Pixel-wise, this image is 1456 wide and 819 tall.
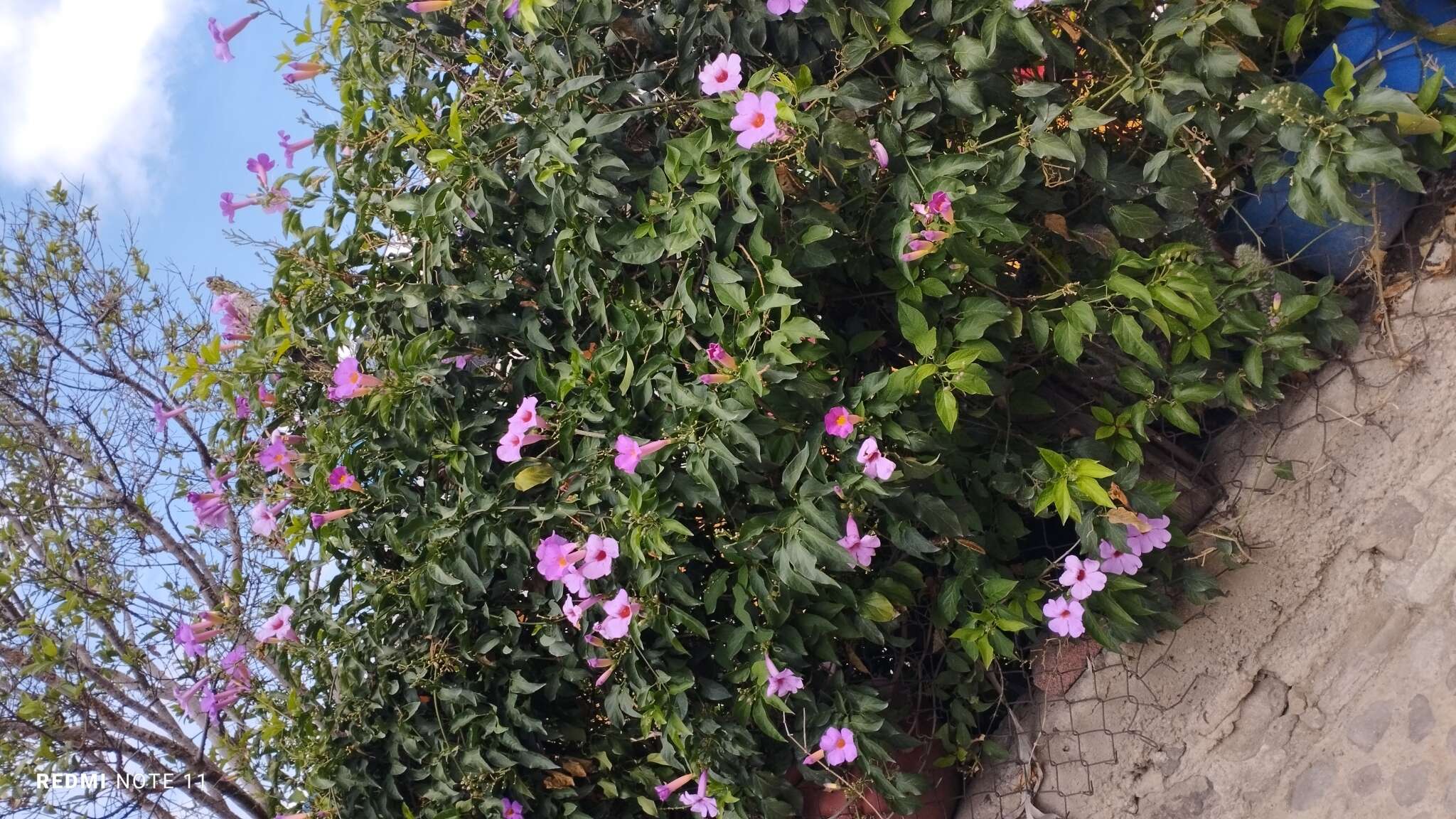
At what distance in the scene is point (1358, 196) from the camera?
185 cm

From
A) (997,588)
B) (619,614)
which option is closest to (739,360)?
(619,614)

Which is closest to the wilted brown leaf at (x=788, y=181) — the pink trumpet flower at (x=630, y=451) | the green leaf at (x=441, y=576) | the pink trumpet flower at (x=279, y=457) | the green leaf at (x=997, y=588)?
the pink trumpet flower at (x=630, y=451)

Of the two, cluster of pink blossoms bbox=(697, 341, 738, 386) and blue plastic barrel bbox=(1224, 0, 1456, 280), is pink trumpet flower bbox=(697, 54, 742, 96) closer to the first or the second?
cluster of pink blossoms bbox=(697, 341, 738, 386)

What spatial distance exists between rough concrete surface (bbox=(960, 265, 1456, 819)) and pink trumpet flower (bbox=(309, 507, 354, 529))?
1624 mm

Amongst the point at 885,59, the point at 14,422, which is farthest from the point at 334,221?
the point at 14,422

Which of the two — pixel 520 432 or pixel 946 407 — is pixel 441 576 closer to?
pixel 520 432

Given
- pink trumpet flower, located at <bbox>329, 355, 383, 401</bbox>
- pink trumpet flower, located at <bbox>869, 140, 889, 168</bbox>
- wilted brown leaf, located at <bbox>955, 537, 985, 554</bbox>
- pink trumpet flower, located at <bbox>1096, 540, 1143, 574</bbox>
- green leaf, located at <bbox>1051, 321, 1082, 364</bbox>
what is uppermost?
pink trumpet flower, located at <bbox>869, 140, 889, 168</bbox>

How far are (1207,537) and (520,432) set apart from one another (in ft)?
4.64

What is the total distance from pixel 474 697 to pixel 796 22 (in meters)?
1.49

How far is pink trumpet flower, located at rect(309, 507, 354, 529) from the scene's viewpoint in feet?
7.20

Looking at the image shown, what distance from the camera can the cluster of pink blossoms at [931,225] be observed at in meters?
1.70

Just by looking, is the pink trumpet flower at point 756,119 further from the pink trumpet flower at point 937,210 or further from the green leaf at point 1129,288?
the green leaf at point 1129,288

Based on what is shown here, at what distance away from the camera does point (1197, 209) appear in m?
2.02

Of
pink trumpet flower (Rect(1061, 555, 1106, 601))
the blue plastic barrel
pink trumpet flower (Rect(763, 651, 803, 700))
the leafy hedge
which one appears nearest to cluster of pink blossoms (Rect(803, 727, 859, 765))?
the leafy hedge
